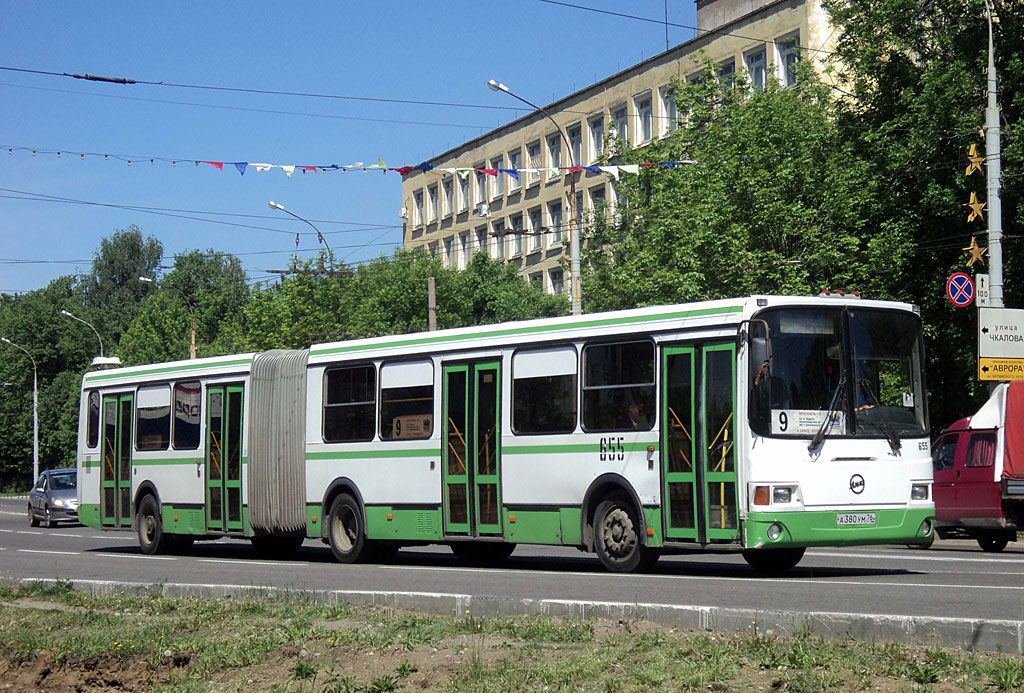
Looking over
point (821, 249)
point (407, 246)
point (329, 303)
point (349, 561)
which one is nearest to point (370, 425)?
point (349, 561)

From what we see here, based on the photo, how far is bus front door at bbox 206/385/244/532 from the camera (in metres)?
22.0

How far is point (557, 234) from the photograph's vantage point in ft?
238

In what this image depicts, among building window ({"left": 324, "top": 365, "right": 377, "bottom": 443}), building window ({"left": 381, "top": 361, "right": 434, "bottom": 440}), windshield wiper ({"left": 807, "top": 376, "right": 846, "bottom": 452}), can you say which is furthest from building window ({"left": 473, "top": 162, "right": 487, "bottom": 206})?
windshield wiper ({"left": 807, "top": 376, "right": 846, "bottom": 452})

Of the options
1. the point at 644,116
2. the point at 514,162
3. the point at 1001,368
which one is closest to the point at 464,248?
the point at 514,162

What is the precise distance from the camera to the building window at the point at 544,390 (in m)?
16.7

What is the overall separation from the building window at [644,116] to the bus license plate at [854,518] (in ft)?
168

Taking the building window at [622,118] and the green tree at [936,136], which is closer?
the green tree at [936,136]

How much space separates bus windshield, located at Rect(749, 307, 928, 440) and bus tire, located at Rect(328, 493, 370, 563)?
733 centimetres

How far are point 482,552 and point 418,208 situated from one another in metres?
71.2

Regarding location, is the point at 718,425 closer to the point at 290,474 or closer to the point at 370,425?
the point at 370,425

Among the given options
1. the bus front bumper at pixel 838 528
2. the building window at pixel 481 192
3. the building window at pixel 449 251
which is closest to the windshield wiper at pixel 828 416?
the bus front bumper at pixel 838 528

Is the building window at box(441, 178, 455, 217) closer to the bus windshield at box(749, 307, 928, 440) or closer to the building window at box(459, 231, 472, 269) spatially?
the building window at box(459, 231, 472, 269)

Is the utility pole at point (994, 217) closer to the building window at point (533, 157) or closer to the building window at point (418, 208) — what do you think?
the building window at point (533, 157)

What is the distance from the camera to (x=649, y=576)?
15062 millimetres
